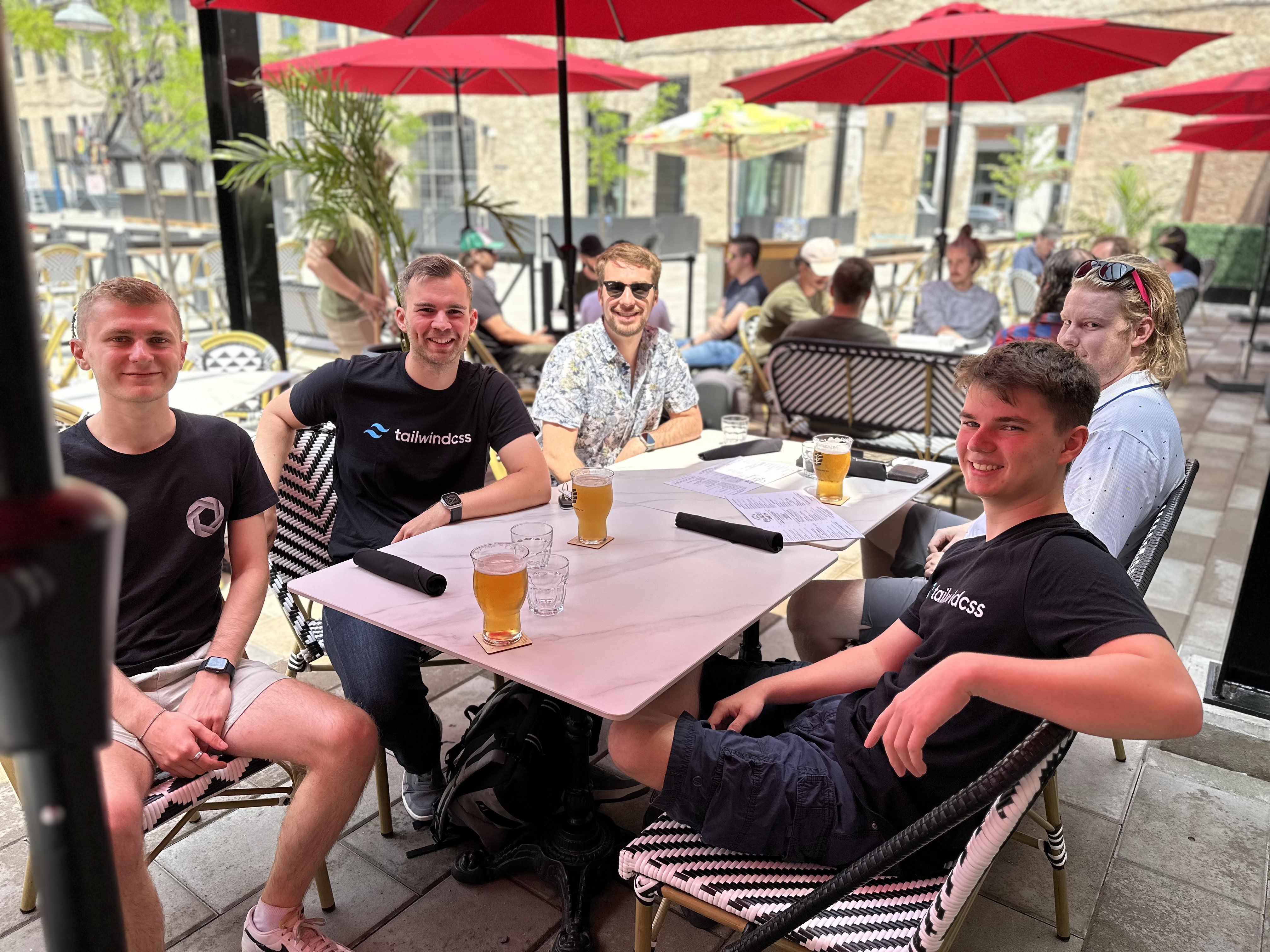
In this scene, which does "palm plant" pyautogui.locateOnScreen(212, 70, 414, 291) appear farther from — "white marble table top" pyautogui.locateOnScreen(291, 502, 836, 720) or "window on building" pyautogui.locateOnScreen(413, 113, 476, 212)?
"window on building" pyautogui.locateOnScreen(413, 113, 476, 212)

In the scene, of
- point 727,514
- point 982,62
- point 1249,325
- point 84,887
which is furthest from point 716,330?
point 1249,325

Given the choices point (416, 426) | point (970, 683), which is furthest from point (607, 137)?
point (970, 683)

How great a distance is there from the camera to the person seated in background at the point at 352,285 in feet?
16.4

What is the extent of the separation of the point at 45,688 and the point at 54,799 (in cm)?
5

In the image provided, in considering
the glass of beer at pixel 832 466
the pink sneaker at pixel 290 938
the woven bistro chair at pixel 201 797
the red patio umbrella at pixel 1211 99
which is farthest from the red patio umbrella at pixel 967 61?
the pink sneaker at pixel 290 938

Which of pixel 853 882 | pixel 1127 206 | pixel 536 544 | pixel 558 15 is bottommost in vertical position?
pixel 853 882

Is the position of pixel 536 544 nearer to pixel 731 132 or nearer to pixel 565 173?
pixel 565 173

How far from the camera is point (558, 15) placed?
370 cm

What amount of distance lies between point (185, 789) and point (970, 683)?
1409 mm

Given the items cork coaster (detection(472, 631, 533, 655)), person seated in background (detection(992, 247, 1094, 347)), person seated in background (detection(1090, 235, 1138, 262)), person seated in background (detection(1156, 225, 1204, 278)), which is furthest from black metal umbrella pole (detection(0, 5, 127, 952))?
person seated in background (detection(1156, 225, 1204, 278))

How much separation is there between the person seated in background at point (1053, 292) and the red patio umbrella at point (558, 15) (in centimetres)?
138

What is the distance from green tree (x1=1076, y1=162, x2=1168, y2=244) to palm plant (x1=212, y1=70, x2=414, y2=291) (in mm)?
10959

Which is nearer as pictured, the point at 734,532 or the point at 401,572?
the point at 401,572

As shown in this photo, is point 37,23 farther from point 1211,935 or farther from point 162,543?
point 1211,935
